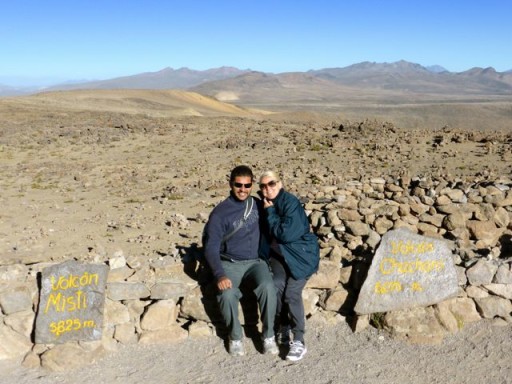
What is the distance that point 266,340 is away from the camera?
19.0 ft

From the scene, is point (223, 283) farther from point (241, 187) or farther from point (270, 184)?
point (270, 184)

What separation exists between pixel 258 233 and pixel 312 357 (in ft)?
4.94

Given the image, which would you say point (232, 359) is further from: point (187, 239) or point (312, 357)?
point (187, 239)

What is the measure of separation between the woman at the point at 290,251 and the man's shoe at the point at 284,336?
2.5 inches

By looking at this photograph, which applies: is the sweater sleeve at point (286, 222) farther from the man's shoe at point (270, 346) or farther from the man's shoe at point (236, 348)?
the man's shoe at point (236, 348)

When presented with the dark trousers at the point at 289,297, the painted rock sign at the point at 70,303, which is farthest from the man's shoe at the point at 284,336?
the painted rock sign at the point at 70,303

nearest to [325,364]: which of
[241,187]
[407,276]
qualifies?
[407,276]

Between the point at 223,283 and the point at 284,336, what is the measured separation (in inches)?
39.6

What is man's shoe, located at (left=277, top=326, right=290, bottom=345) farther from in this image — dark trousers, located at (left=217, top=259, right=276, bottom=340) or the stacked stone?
the stacked stone

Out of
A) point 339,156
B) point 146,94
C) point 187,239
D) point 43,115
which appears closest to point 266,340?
point 187,239

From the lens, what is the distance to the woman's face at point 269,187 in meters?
5.73

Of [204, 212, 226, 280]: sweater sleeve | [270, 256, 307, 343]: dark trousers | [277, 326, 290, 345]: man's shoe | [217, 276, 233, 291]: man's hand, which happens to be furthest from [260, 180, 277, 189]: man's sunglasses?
[277, 326, 290, 345]: man's shoe

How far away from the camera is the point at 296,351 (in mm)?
5680

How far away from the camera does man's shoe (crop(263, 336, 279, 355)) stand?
5785mm
